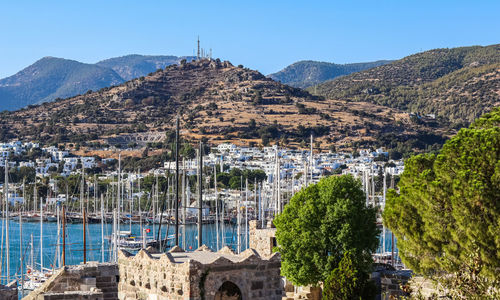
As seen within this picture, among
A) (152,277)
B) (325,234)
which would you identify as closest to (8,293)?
(152,277)

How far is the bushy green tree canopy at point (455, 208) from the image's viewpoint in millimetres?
18094

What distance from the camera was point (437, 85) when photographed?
157 meters

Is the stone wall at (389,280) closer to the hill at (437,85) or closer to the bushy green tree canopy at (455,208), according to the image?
the bushy green tree canopy at (455,208)

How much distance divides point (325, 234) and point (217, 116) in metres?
107

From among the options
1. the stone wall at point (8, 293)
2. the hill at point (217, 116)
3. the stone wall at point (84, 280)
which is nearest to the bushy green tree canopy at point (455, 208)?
the stone wall at point (84, 280)

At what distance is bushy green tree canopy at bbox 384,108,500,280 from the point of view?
1809 cm

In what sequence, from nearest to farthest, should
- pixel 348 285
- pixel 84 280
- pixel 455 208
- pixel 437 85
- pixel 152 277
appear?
pixel 84 280 < pixel 152 277 < pixel 455 208 < pixel 348 285 < pixel 437 85

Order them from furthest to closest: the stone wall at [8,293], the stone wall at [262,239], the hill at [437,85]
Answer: the hill at [437,85] < the stone wall at [262,239] < the stone wall at [8,293]

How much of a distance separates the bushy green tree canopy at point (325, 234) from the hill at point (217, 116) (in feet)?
304

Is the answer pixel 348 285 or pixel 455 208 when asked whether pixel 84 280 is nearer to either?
pixel 348 285

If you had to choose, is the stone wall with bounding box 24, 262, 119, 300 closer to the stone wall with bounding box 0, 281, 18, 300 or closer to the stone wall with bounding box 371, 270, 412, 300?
the stone wall with bounding box 0, 281, 18, 300

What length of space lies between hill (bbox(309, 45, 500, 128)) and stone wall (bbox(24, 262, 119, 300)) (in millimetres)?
116548

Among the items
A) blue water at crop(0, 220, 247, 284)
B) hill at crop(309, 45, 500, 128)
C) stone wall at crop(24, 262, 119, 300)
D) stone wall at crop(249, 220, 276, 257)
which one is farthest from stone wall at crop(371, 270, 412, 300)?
hill at crop(309, 45, 500, 128)

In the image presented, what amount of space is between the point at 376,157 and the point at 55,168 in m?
50.3
